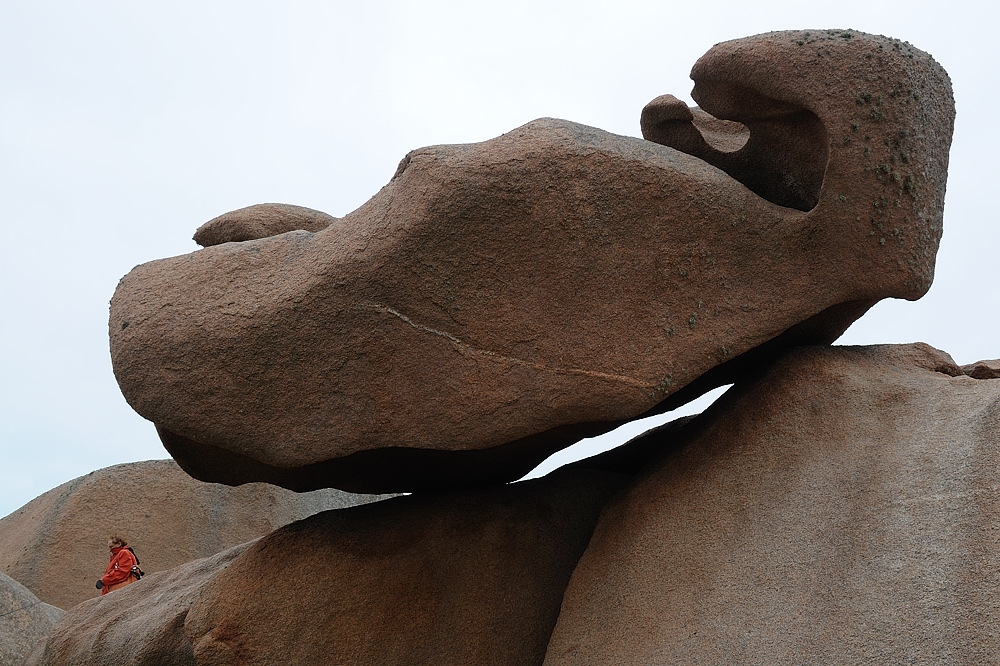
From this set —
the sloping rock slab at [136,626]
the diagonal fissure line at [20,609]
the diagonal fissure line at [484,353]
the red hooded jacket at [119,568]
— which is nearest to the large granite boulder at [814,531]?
the diagonal fissure line at [484,353]

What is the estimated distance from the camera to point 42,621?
5.53m

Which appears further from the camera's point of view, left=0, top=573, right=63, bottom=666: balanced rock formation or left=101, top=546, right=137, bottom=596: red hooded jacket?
left=101, top=546, right=137, bottom=596: red hooded jacket

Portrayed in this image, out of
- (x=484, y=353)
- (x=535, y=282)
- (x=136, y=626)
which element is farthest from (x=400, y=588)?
(x=136, y=626)

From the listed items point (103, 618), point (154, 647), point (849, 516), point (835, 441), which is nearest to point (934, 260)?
point (835, 441)

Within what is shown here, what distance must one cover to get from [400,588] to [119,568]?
10.8ft

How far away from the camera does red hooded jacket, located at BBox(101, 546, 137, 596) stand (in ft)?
20.3

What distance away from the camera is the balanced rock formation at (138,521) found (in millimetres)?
7680

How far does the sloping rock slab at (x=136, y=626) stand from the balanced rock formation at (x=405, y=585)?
27mm

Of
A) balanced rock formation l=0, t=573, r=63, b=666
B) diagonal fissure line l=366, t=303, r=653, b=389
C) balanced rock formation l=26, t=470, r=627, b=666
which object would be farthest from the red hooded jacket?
diagonal fissure line l=366, t=303, r=653, b=389

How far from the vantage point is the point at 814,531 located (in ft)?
10.1

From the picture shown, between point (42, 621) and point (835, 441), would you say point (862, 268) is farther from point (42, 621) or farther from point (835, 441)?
point (42, 621)

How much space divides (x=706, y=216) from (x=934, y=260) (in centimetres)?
93

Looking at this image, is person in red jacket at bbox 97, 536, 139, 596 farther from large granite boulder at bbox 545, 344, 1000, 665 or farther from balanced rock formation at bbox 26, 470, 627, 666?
large granite boulder at bbox 545, 344, 1000, 665

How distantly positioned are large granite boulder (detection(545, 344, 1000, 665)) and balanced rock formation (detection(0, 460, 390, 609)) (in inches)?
174
